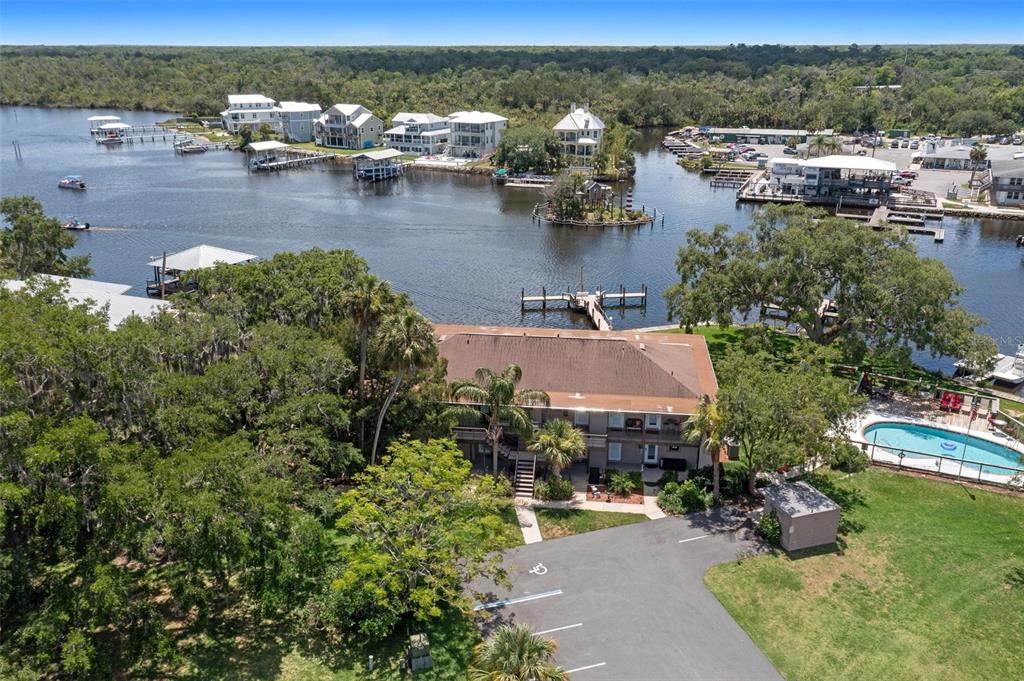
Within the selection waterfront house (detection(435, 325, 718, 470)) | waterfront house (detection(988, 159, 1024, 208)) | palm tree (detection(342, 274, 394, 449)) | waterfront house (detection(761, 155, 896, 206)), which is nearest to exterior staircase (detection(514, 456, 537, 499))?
waterfront house (detection(435, 325, 718, 470))

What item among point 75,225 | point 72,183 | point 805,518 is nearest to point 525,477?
point 805,518

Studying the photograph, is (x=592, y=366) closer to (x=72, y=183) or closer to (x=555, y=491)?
(x=555, y=491)

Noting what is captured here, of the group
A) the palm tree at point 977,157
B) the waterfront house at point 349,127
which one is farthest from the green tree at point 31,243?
the palm tree at point 977,157

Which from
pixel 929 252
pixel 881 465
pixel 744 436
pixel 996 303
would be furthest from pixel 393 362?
pixel 929 252

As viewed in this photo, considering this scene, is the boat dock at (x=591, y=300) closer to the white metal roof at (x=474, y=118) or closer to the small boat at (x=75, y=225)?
the small boat at (x=75, y=225)

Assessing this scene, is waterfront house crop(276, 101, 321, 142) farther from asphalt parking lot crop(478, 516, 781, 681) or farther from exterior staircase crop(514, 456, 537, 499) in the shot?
asphalt parking lot crop(478, 516, 781, 681)

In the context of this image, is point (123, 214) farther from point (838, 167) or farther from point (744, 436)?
point (838, 167)
